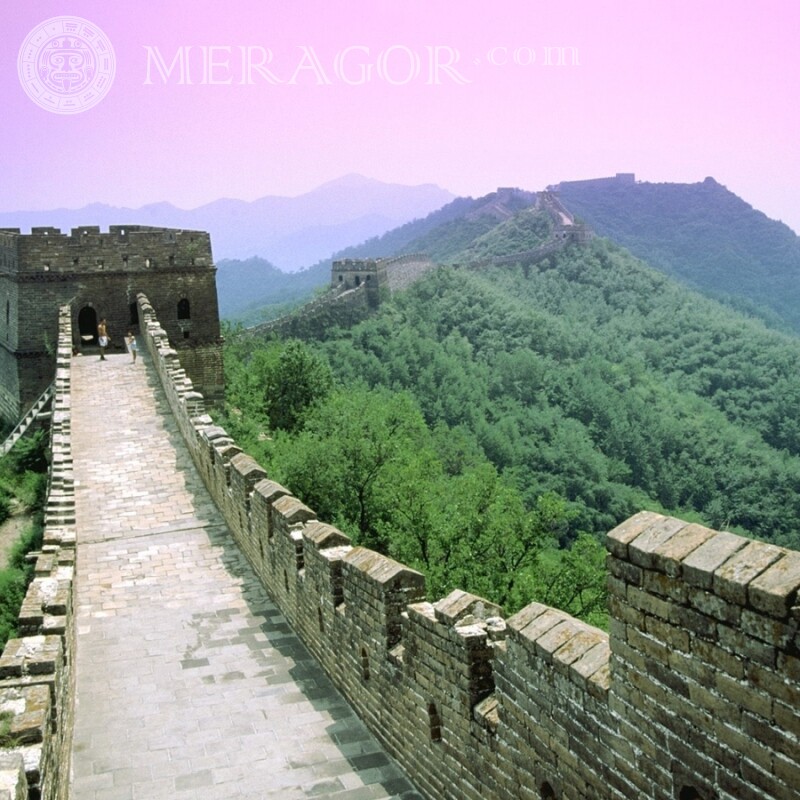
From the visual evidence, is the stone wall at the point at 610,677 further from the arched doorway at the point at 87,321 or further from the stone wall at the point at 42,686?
the arched doorway at the point at 87,321

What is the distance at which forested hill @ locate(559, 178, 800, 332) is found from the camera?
104 meters

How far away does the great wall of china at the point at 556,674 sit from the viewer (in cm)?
340

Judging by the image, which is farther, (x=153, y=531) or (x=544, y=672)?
(x=153, y=531)

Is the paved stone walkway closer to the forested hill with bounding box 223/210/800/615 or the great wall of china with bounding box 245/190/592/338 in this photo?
the forested hill with bounding box 223/210/800/615

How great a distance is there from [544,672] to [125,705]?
432cm

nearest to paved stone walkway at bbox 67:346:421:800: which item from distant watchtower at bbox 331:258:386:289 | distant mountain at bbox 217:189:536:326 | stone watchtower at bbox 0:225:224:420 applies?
stone watchtower at bbox 0:225:224:420

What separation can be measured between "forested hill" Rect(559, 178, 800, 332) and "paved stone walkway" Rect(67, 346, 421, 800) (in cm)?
8565

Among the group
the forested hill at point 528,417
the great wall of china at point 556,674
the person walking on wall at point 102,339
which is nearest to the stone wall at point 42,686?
the great wall of china at point 556,674

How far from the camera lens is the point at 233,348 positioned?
37.1 metres

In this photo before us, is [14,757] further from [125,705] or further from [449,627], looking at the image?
[125,705]

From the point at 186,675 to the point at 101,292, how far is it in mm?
17144

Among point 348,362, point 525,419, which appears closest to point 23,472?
point 348,362

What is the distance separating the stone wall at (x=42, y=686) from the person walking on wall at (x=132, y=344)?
33.9 ft

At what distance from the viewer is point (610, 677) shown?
13.7 ft
